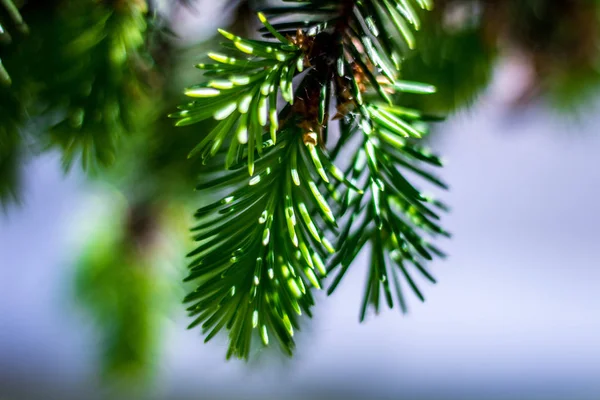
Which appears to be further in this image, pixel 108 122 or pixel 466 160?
pixel 466 160

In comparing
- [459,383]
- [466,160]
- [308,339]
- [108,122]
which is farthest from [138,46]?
[459,383]

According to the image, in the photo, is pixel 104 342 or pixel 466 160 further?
pixel 466 160

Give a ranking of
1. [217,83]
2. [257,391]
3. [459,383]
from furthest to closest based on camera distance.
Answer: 1. [459,383]
2. [257,391]
3. [217,83]

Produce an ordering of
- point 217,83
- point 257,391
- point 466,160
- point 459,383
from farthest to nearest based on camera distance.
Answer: point 459,383, point 466,160, point 257,391, point 217,83

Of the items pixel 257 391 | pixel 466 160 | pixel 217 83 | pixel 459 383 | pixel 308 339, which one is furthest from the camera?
pixel 459 383

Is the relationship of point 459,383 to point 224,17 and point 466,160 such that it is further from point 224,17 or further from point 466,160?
point 224,17

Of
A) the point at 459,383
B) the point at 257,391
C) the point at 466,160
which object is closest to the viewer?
the point at 257,391

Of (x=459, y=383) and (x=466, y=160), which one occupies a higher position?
(x=466, y=160)

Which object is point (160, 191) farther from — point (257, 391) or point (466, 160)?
point (466, 160)

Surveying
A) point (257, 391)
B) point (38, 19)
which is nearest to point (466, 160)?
point (257, 391)
